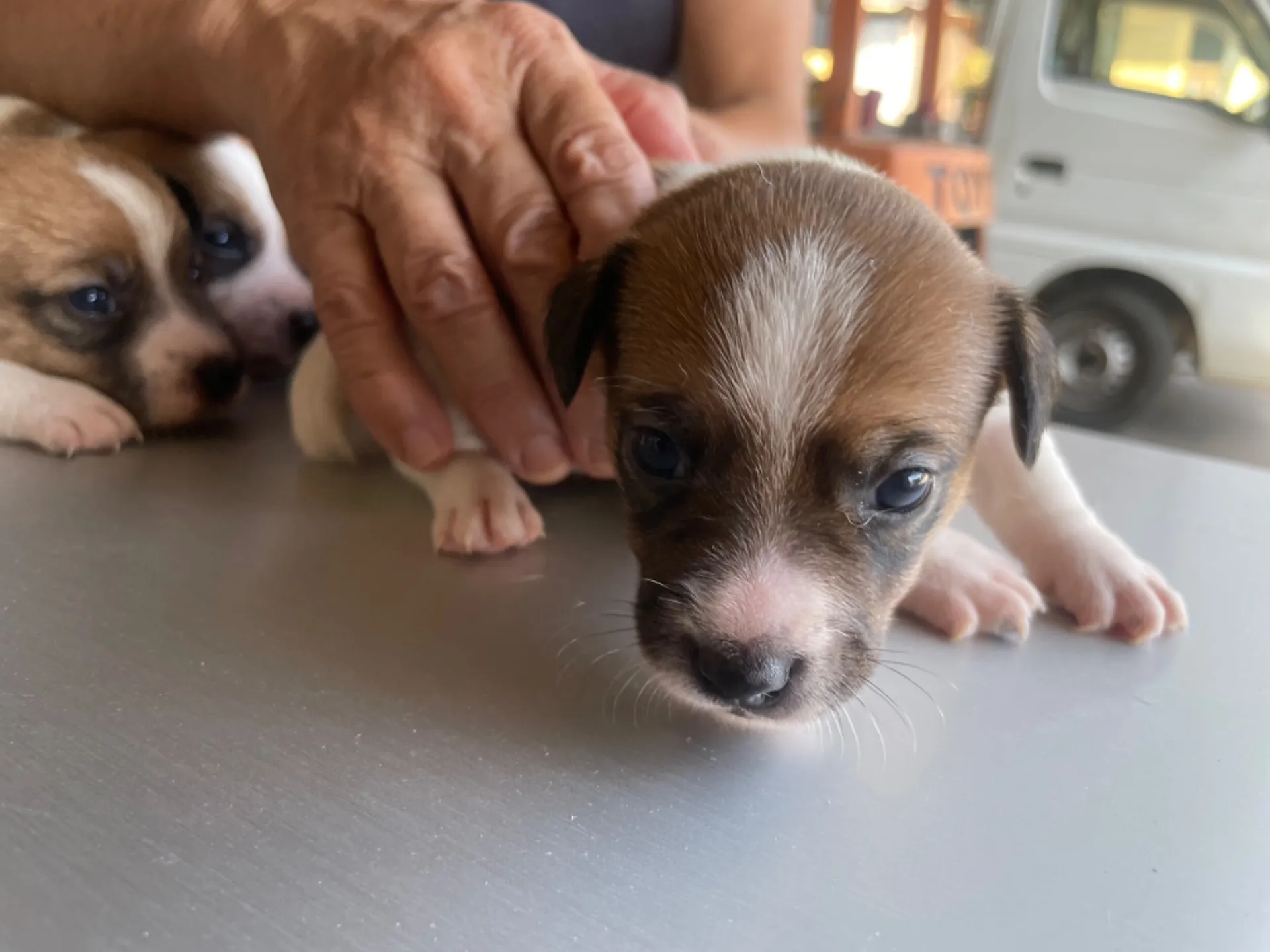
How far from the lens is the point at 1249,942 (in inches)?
30.9

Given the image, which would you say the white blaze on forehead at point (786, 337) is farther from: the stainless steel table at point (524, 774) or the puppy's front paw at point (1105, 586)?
the puppy's front paw at point (1105, 586)

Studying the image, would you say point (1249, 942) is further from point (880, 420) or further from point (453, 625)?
point (453, 625)

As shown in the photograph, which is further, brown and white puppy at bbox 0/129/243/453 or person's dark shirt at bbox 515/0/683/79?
person's dark shirt at bbox 515/0/683/79

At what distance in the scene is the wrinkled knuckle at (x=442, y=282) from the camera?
155 cm

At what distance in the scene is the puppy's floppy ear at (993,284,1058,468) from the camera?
131cm

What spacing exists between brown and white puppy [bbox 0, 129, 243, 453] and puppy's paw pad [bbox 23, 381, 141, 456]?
0.03 metres

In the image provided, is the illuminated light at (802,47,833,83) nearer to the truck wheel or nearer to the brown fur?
the truck wheel

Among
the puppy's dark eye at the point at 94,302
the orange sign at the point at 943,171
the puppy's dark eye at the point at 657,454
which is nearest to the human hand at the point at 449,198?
the puppy's dark eye at the point at 657,454

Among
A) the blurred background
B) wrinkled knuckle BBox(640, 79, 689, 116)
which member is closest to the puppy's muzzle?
wrinkled knuckle BBox(640, 79, 689, 116)

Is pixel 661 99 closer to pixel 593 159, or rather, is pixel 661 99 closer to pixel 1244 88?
pixel 593 159

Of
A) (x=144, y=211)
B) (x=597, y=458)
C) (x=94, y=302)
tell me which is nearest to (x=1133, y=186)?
(x=597, y=458)

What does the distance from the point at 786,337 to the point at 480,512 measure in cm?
54

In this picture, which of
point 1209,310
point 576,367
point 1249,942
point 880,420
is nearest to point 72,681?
point 576,367

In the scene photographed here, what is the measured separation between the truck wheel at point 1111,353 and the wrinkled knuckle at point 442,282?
516 centimetres
